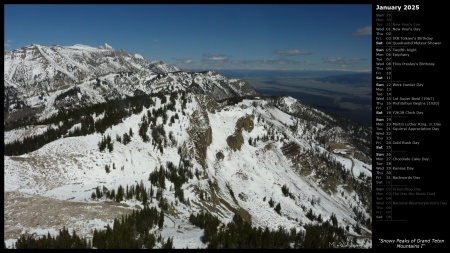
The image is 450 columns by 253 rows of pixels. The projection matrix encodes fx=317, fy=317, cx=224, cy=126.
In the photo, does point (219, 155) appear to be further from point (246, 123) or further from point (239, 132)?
point (246, 123)

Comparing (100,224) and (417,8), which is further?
(100,224)

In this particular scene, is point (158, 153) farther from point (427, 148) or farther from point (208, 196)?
point (427, 148)

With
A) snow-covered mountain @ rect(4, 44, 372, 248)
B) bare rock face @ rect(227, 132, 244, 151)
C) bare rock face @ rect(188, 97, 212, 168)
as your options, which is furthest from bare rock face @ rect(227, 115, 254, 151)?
bare rock face @ rect(188, 97, 212, 168)

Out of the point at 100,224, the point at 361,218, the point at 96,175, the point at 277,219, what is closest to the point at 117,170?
the point at 96,175

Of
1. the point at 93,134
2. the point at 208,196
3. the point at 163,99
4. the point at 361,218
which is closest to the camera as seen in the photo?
the point at 208,196

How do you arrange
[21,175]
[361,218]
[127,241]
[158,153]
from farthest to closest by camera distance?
[361,218]
[158,153]
[21,175]
[127,241]

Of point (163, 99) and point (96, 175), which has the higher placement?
point (163, 99)

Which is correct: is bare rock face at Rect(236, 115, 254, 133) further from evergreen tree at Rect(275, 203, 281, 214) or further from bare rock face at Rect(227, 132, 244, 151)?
evergreen tree at Rect(275, 203, 281, 214)

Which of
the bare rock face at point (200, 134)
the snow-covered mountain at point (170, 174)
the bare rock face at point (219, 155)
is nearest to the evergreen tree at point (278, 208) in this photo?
the snow-covered mountain at point (170, 174)
